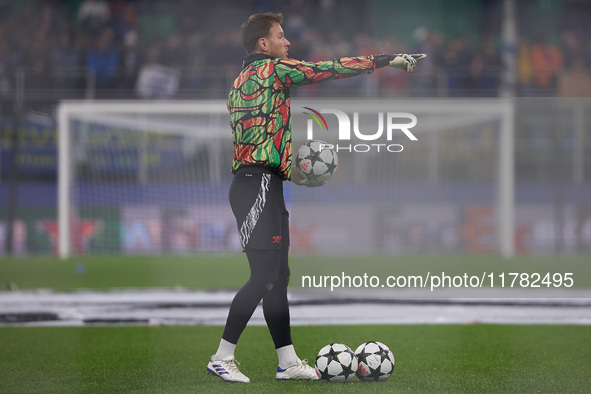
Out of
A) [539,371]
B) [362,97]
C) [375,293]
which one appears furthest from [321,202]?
[539,371]

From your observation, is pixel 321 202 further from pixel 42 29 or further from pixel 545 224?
pixel 42 29

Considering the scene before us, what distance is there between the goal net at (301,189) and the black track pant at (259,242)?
8511mm

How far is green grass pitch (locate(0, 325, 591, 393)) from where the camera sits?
13.6 ft

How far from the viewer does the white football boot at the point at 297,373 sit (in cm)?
425

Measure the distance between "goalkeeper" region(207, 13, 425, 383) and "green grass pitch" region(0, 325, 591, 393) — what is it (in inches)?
7.7

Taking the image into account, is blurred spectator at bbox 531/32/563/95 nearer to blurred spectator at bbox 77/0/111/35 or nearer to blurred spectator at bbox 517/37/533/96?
blurred spectator at bbox 517/37/533/96

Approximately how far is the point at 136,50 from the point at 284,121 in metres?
10.5

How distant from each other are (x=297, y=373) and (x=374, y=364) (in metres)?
0.36

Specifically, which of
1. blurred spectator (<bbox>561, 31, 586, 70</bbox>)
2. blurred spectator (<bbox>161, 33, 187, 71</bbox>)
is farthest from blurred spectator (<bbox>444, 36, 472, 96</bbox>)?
blurred spectator (<bbox>161, 33, 187, 71</bbox>)

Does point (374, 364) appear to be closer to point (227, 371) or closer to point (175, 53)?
point (227, 371)

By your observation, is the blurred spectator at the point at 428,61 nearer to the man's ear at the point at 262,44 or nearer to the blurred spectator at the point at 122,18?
the blurred spectator at the point at 122,18

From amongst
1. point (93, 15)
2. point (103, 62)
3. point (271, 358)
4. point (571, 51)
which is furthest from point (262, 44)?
point (93, 15)

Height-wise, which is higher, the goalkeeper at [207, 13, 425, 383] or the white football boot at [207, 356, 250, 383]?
the goalkeeper at [207, 13, 425, 383]

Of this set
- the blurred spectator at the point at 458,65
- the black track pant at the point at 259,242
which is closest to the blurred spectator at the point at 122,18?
the blurred spectator at the point at 458,65
